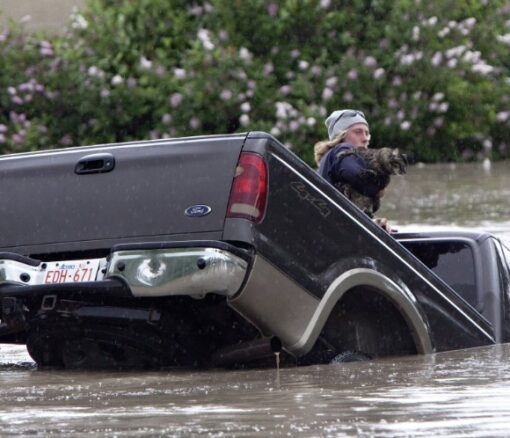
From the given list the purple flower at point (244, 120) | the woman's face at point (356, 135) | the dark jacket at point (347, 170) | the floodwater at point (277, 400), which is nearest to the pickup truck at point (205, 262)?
the floodwater at point (277, 400)

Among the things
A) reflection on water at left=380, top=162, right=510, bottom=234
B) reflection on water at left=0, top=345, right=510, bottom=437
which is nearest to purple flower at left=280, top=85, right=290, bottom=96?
reflection on water at left=380, top=162, right=510, bottom=234

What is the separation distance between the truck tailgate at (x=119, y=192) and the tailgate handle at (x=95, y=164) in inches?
0.5

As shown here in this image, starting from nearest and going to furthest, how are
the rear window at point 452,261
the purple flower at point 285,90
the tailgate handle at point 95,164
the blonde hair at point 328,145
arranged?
1. the tailgate handle at point 95,164
2. the rear window at point 452,261
3. the blonde hair at point 328,145
4. the purple flower at point 285,90

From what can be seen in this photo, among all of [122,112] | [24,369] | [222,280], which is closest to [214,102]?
[122,112]

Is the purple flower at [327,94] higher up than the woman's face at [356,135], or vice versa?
the purple flower at [327,94]

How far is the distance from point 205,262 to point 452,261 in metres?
2.31

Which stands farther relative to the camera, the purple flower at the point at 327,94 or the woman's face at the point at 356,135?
the purple flower at the point at 327,94

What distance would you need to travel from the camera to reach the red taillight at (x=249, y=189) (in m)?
6.90

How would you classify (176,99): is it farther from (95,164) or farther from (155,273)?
(155,273)

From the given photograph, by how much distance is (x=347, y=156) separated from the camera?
8.81 meters

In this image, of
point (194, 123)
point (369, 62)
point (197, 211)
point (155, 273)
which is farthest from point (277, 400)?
point (369, 62)

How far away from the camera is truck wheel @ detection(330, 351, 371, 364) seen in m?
7.64

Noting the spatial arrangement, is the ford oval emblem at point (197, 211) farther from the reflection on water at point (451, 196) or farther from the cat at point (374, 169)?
the reflection on water at point (451, 196)

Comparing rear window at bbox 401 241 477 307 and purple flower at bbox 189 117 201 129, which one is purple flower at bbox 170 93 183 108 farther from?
rear window at bbox 401 241 477 307
